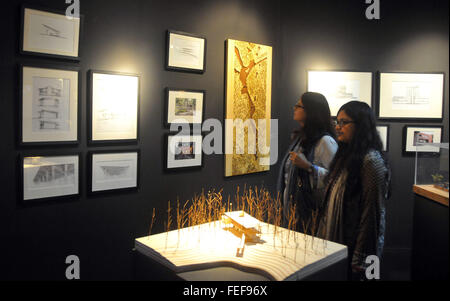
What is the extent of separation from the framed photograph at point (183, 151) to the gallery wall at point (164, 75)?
91 mm

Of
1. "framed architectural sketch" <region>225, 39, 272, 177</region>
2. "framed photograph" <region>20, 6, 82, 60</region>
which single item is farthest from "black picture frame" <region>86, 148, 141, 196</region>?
"framed architectural sketch" <region>225, 39, 272, 177</region>

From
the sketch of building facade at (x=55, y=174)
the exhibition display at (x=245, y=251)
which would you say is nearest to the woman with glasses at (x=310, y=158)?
the exhibition display at (x=245, y=251)

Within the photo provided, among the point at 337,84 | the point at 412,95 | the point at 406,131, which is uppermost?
the point at 337,84

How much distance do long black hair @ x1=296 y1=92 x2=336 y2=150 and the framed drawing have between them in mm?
1139

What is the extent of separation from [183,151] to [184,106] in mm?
426

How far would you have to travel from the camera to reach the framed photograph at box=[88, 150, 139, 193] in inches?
118

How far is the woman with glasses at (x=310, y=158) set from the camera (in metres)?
2.84

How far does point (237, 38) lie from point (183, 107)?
1.08 metres

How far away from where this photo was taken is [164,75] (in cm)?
342

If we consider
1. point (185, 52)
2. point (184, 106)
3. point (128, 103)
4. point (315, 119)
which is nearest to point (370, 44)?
point (315, 119)

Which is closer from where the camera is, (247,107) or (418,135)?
(247,107)

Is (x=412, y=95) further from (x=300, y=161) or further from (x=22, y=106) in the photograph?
(x=22, y=106)
